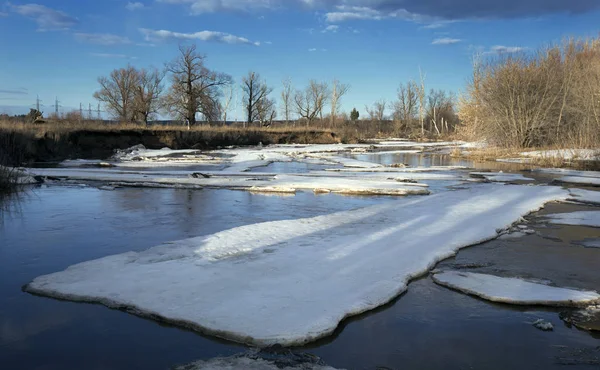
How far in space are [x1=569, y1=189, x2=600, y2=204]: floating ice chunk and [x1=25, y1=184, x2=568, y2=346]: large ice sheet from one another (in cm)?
393

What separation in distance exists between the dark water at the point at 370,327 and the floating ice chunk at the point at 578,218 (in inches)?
35.2

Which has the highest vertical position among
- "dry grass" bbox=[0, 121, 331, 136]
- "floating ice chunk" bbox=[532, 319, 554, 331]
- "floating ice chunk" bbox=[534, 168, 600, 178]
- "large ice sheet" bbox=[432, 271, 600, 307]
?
"dry grass" bbox=[0, 121, 331, 136]

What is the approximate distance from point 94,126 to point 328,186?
88.5 feet

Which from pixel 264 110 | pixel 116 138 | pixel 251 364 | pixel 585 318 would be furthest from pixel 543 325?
pixel 264 110

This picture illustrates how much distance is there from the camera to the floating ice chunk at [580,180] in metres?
15.0

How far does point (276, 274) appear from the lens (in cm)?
541

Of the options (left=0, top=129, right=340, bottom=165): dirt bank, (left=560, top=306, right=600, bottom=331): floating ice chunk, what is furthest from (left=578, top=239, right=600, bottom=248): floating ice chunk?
(left=0, top=129, right=340, bottom=165): dirt bank

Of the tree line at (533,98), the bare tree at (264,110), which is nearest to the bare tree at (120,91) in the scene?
the bare tree at (264,110)

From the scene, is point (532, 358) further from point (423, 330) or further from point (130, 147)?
point (130, 147)

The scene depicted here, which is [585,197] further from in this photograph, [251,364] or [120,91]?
[120,91]

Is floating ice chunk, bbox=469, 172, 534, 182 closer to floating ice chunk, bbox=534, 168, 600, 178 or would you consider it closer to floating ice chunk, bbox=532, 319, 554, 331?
floating ice chunk, bbox=534, 168, 600, 178

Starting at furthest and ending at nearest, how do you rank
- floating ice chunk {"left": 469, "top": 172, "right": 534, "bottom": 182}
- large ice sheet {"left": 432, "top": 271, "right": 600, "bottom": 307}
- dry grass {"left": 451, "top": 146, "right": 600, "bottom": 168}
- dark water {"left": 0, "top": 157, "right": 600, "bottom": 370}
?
dry grass {"left": 451, "top": 146, "right": 600, "bottom": 168}
floating ice chunk {"left": 469, "top": 172, "right": 534, "bottom": 182}
large ice sheet {"left": 432, "top": 271, "right": 600, "bottom": 307}
dark water {"left": 0, "top": 157, "right": 600, "bottom": 370}

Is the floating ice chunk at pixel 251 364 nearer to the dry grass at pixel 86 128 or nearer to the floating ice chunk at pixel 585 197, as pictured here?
the floating ice chunk at pixel 585 197

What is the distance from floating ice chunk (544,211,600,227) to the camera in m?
8.50
